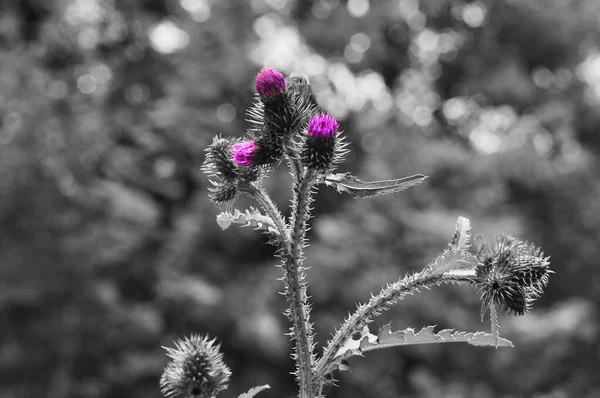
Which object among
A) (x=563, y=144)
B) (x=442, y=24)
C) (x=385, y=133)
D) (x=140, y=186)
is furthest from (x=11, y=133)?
(x=442, y=24)

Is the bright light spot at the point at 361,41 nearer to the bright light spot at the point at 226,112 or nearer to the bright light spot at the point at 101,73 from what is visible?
the bright light spot at the point at 226,112

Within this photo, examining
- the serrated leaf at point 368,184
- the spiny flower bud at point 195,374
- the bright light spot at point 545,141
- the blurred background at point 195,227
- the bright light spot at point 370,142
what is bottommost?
the spiny flower bud at point 195,374

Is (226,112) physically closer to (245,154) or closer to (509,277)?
(245,154)

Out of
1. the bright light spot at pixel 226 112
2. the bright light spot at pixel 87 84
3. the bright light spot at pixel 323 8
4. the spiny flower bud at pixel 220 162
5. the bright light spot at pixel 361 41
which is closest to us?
the spiny flower bud at pixel 220 162

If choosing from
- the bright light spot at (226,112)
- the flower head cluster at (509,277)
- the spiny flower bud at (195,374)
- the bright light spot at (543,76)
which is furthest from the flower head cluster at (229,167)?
the bright light spot at (543,76)

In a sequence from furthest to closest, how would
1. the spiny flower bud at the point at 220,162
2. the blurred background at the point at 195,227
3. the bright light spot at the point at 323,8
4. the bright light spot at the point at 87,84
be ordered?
the bright light spot at the point at 323,8, the bright light spot at the point at 87,84, the blurred background at the point at 195,227, the spiny flower bud at the point at 220,162

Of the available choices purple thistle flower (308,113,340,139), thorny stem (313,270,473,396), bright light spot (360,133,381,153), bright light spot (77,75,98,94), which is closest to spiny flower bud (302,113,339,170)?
purple thistle flower (308,113,340,139)

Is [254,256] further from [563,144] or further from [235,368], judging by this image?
[563,144]
